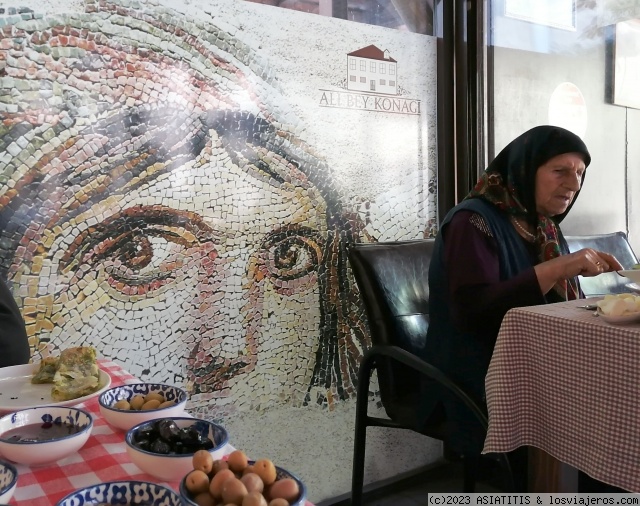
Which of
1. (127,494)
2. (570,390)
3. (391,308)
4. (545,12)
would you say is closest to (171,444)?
(127,494)

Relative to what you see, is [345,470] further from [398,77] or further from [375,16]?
[375,16]

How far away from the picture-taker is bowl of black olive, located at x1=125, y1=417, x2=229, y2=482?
89cm

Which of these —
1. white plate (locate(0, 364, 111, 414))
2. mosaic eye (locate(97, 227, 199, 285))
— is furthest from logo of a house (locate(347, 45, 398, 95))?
white plate (locate(0, 364, 111, 414))

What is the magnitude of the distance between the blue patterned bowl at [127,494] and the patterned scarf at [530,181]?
1.51m

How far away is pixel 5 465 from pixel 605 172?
267 centimetres

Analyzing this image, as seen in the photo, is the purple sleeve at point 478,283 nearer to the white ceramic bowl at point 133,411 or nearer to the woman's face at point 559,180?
the woman's face at point 559,180

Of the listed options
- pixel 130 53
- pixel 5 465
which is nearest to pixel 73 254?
pixel 130 53

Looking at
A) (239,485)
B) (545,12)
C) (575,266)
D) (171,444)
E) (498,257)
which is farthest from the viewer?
(545,12)

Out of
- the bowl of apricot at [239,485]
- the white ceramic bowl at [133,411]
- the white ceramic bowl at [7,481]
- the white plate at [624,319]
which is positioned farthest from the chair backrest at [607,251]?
the white ceramic bowl at [7,481]

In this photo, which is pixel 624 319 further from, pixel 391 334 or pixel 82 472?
pixel 82 472

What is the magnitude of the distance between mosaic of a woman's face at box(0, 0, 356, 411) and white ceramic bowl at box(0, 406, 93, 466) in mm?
833

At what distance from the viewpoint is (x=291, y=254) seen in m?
2.37

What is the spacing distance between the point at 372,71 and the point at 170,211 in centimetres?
112

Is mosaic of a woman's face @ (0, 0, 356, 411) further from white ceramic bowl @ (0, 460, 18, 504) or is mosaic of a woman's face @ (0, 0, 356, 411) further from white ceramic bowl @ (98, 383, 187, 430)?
white ceramic bowl @ (0, 460, 18, 504)
